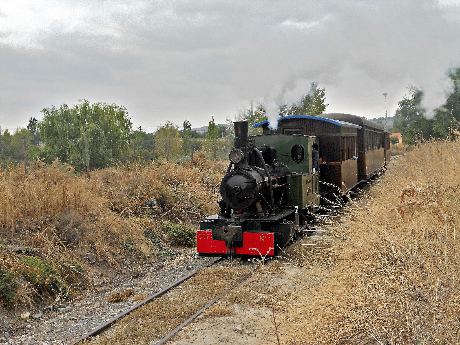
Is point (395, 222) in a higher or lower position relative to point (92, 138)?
lower

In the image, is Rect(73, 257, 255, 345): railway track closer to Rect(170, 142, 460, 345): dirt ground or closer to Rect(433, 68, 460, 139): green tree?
Rect(170, 142, 460, 345): dirt ground

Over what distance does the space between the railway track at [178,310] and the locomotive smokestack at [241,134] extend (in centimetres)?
250

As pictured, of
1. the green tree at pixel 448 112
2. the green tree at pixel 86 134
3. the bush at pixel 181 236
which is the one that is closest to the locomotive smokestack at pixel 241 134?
the bush at pixel 181 236

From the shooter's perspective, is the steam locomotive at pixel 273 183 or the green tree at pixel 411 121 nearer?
the steam locomotive at pixel 273 183

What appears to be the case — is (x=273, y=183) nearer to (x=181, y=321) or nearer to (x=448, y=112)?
(x=181, y=321)

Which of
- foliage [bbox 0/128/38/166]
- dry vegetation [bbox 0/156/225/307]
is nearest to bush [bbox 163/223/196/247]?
dry vegetation [bbox 0/156/225/307]

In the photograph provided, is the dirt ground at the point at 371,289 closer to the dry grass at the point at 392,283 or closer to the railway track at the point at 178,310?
the dry grass at the point at 392,283

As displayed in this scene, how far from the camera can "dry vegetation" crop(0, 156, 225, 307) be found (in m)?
8.13

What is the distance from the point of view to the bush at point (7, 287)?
24.0 ft

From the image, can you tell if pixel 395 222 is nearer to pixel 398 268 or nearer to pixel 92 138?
pixel 398 268

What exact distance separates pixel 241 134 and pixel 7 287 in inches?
200

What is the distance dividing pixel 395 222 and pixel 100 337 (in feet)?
14.5

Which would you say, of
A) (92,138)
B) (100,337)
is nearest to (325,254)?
(100,337)

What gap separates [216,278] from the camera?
8.59 meters
